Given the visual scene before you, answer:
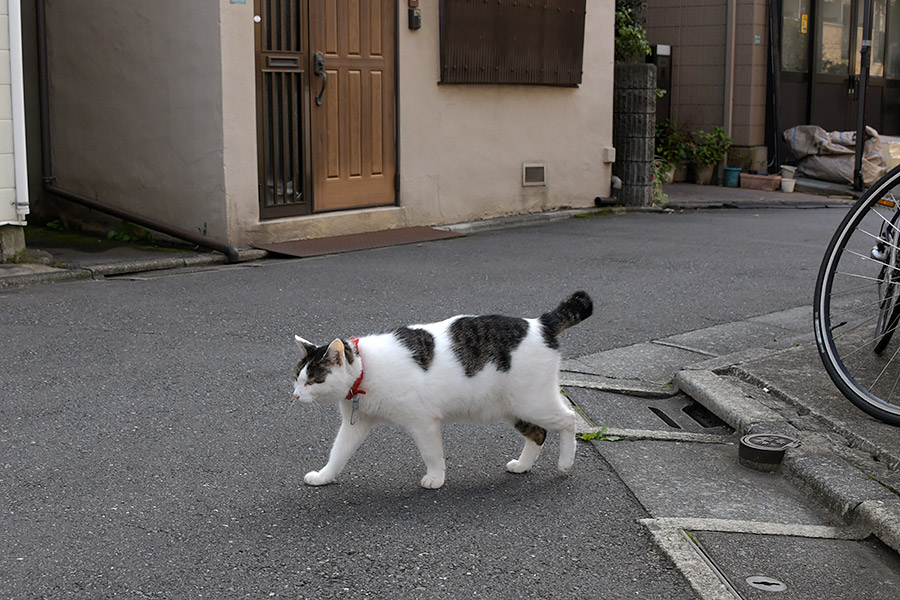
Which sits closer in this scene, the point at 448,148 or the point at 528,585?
the point at 528,585

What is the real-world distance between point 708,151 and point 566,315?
43.1 feet

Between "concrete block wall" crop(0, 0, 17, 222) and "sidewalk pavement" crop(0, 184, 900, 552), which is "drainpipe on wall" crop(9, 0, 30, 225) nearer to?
"concrete block wall" crop(0, 0, 17, 222)

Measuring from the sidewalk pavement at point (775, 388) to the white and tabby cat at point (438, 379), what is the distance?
3.27 feet

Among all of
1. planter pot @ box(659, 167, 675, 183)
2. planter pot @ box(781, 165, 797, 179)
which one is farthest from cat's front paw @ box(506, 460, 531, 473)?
planter pot @ box(781, 165, 797, 179)

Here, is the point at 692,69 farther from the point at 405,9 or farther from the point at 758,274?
the point at 758,274

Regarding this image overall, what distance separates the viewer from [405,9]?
1063 cm

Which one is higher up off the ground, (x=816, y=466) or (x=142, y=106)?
(x=142, y=106)

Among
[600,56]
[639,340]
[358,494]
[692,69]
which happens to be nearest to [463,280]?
[639,340]

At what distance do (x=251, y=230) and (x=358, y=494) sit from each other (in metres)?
5.95

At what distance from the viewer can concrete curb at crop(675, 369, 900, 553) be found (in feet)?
11.7

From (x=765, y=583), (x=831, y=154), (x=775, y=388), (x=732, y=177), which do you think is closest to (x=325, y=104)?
(x=775, y=388)

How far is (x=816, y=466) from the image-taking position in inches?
157

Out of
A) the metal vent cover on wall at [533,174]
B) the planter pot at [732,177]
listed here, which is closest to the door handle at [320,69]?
the metal vent cover on wall at [533,174]

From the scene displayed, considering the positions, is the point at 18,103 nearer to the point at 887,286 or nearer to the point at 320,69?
the point at 320,69
